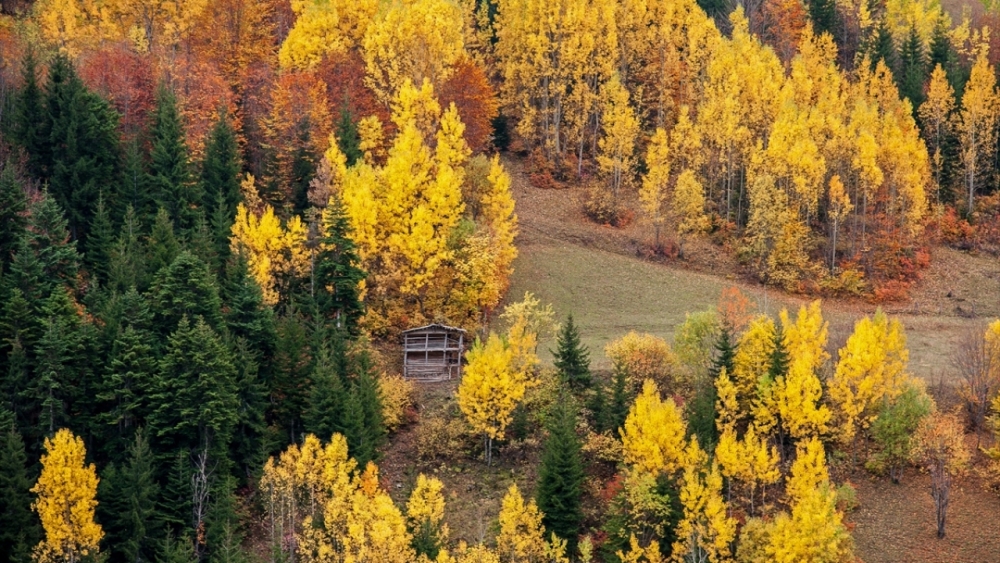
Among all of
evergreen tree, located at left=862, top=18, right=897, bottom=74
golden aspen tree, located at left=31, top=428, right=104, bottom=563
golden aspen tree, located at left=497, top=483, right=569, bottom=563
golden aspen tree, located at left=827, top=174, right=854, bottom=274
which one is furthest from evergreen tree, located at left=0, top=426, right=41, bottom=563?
evergreen tree, located at left=862, top=18, right=897, bottom=74

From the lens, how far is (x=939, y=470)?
64500 mm

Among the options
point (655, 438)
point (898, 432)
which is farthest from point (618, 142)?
point (655, 438)

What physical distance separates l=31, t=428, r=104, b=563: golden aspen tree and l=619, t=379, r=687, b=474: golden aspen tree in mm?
21734

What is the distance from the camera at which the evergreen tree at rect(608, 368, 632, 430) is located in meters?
66.6

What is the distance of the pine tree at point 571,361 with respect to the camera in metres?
69.1

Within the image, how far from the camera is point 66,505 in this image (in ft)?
186

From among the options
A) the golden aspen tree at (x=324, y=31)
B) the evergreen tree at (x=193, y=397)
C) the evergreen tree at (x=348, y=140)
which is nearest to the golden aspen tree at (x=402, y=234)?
the evergreen tree at (x=348, y=140)

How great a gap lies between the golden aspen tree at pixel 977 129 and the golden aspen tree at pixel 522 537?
46456 mm

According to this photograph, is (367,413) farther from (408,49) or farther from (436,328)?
(408,49)

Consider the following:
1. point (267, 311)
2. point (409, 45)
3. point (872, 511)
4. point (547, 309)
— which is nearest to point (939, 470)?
point (872, 511)

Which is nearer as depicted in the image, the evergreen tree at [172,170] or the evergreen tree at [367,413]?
the evergreen tree at [367,413]

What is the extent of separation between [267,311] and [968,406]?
32575 millimetres

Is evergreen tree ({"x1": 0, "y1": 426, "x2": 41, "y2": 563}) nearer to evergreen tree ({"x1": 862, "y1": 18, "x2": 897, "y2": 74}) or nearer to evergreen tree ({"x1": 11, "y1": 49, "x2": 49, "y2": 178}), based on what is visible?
evergreen tree ({"x1": 11, "y1": 49, "x2": 49, "y2": 178})

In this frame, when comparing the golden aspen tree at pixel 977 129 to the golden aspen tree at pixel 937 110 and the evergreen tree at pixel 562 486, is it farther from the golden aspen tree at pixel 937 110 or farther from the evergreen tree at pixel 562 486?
the evergreen tree at pixel 562 486
